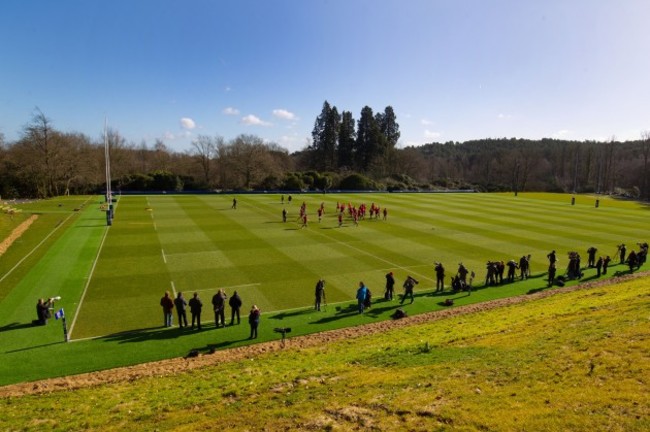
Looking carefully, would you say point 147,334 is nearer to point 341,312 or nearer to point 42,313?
point 42,313

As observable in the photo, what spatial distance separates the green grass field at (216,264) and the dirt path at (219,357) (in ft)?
1.74

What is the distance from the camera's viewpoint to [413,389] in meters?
9.33

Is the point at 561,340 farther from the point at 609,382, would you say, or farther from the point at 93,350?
the point at 93,350

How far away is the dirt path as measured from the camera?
11.6m

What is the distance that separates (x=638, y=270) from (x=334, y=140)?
97322 millimetres

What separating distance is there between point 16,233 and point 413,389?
3424cm

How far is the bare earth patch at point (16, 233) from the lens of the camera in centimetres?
2794

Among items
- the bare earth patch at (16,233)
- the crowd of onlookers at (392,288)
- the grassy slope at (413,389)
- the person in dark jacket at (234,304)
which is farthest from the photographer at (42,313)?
the bare earth patch at (16,233)

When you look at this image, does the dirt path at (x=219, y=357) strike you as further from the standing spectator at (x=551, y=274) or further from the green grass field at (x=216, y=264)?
the standing spectator at (x=551, y=274)

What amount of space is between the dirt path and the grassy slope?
675mm

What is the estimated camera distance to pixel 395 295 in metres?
20.2

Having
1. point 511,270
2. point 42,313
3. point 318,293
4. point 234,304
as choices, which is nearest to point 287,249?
point 318,293

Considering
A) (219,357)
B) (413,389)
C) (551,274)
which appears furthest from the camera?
Result: (551,274)

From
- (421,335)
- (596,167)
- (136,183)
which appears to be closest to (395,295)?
(421,335)
